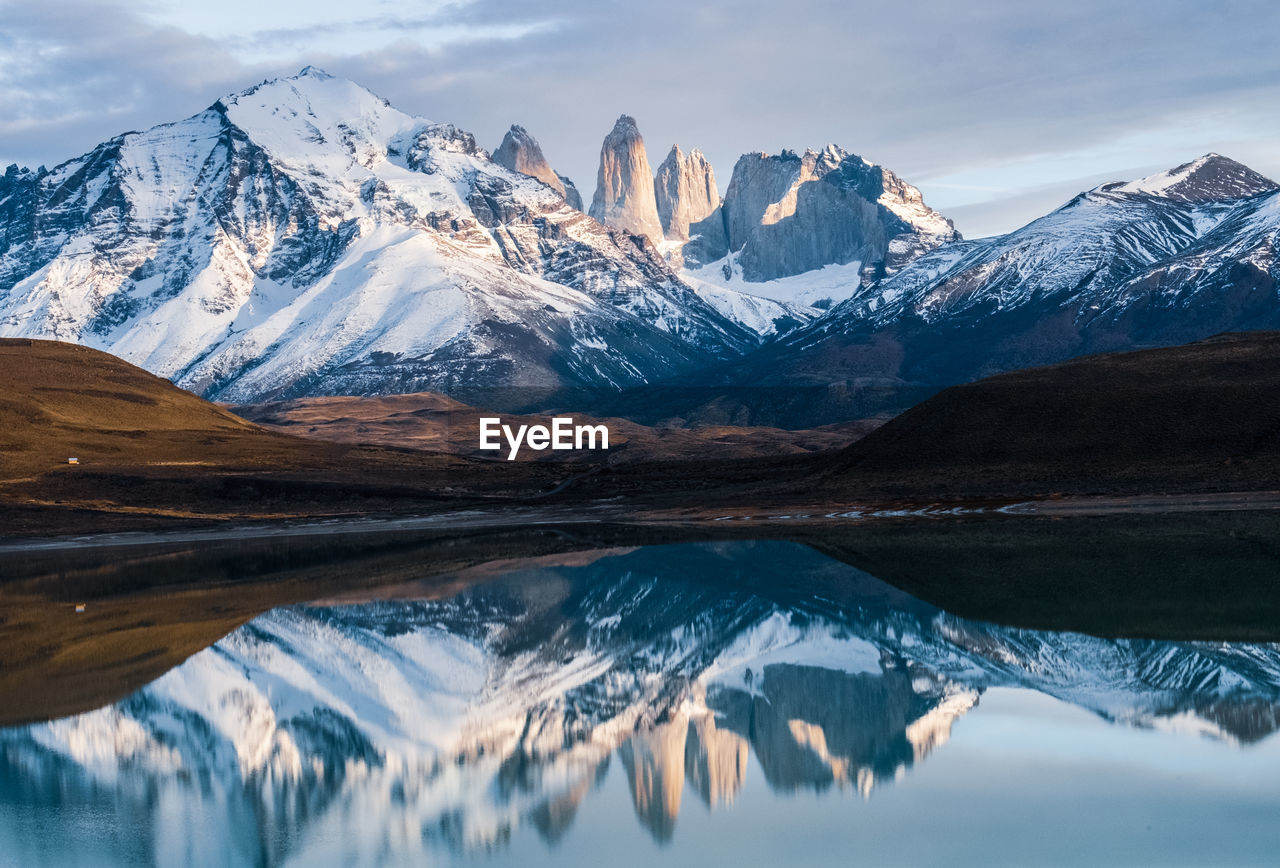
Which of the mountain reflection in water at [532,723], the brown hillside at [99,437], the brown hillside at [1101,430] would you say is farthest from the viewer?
the brown hillside at [99,437]

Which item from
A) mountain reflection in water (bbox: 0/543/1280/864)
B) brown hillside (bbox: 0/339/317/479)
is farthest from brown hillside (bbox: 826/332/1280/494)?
brown hillside (bbox: 0/339/317/479)

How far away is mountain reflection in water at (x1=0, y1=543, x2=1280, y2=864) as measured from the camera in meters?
26.0

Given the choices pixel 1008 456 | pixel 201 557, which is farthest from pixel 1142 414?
pixel 201 557

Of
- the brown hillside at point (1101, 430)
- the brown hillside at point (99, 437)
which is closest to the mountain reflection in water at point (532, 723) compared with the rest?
the brown hillside at point (1101, 430)

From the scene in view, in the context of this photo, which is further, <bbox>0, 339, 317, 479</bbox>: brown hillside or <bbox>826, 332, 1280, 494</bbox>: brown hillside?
<bbox>0, 339, 317, 479</bbox>: brown hillside

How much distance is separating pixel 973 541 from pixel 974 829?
53.8 metres

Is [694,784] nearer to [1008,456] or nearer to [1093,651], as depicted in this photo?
[1093,651]

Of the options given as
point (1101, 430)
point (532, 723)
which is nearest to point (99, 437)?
point (1101, 430)

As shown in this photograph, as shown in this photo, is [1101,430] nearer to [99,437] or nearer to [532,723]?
[532,723]

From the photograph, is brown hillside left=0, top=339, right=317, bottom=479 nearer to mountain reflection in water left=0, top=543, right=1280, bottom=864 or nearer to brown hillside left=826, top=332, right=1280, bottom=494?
brown hillside left=826, top=332, right=1280, bottom=494

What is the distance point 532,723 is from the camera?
112 feet

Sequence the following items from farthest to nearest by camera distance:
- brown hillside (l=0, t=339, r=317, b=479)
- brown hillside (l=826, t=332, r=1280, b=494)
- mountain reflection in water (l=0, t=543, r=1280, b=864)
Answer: brown hillside (l=0, t=339, r=317, b=479) → brown hillside (l=826, t=332, r=1280, b=494) → mountain reflection in water (l=0, t=543, r=1280, b=864)

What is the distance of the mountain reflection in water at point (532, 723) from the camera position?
26.0 metres

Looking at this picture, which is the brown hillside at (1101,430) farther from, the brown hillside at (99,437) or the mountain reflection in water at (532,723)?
the brown hillside at (99,437)
